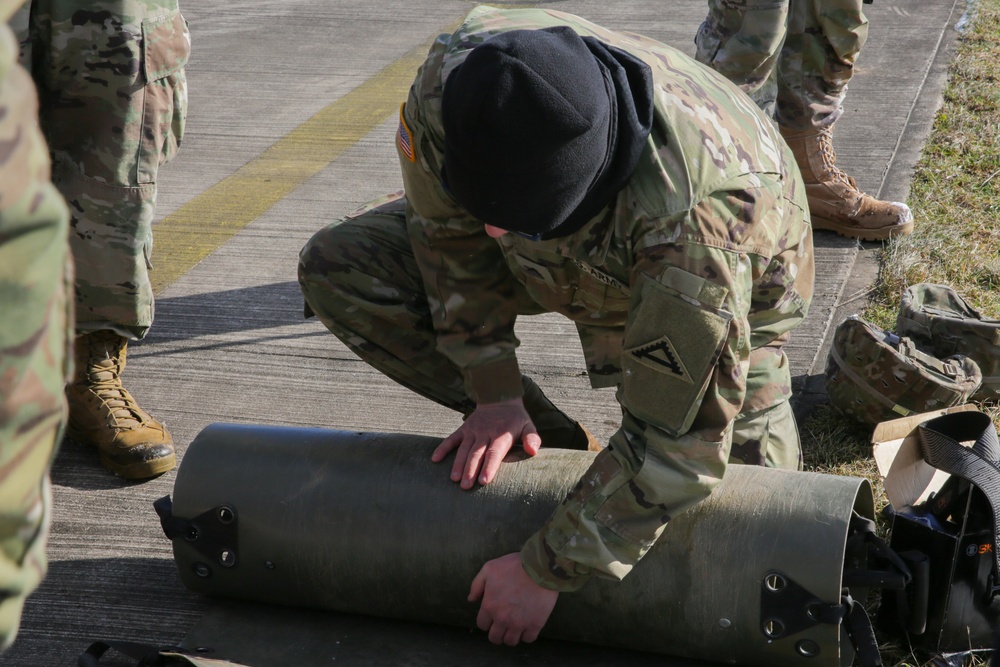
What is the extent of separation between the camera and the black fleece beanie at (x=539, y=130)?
172 cm

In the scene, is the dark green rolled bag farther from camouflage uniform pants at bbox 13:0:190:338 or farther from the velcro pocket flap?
camouflage uniform pants at bbox 13:0:190:338

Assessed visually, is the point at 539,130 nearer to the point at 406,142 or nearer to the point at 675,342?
the point at 675,342

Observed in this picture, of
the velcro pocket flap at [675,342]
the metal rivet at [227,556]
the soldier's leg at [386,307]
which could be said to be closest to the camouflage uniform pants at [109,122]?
the soldier's leg at [386,307]

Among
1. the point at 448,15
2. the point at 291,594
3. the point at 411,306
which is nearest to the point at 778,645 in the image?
the point at 291,594

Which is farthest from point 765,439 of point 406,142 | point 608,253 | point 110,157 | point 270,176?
point 270,176

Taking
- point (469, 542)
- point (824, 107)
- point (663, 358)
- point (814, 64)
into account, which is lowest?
point (469, 542)

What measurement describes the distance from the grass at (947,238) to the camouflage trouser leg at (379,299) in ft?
3.49

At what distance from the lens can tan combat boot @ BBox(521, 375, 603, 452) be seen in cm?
272

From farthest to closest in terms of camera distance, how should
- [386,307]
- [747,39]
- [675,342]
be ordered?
1. [747,39]
2. [386,307]
3. [675,342]

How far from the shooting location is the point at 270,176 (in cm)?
481

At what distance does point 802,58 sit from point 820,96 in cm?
17

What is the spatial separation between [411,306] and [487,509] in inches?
26.5

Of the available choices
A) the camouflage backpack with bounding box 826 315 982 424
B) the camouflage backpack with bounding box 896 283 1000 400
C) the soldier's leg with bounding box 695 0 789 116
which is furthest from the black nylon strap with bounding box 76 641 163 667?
the soldier's leg with bounding box 695 0 789 116

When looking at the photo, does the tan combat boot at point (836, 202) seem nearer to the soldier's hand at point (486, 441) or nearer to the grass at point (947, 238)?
the grass at point (947, 238)
